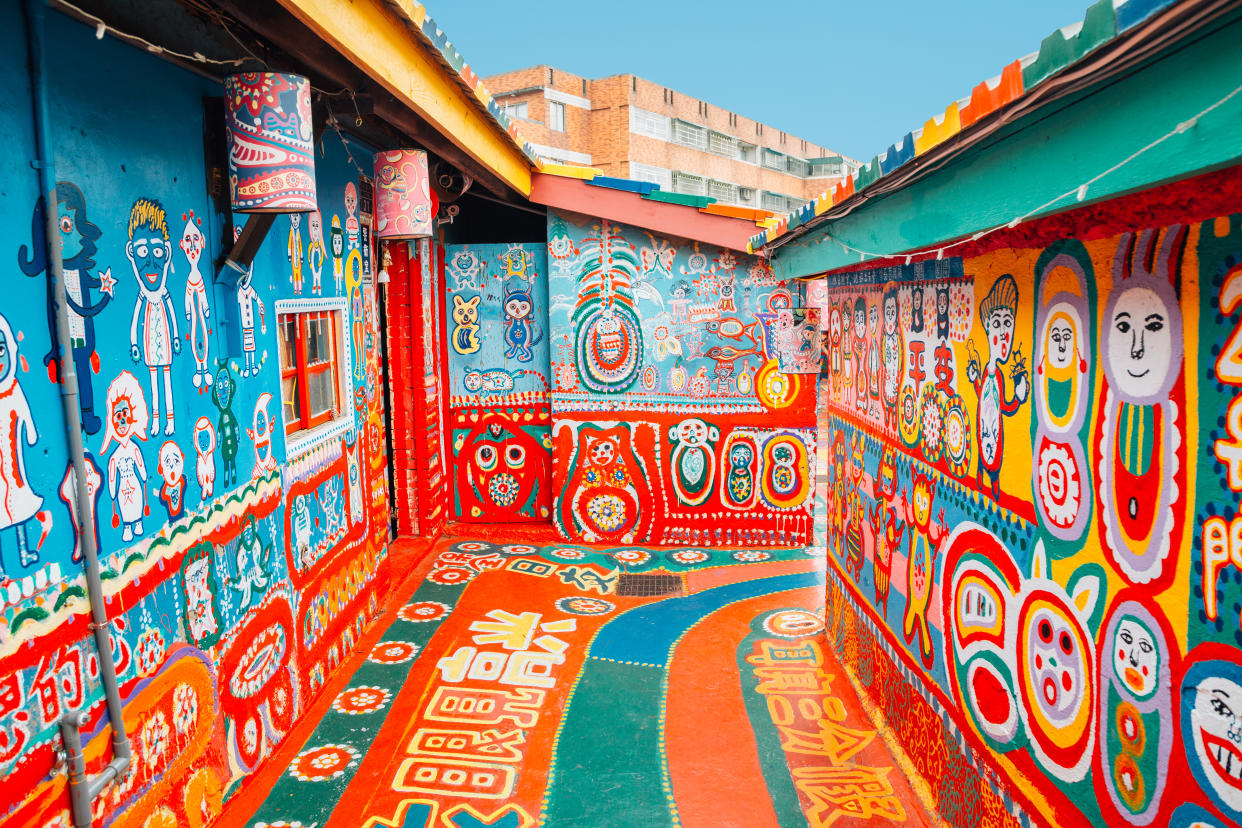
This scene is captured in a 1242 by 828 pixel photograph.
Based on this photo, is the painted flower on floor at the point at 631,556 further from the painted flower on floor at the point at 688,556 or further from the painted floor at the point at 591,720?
the painted floor at the point at 591,720

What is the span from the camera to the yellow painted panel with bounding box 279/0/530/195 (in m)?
2.79

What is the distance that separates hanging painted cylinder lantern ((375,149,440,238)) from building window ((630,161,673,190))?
2552 centimetres

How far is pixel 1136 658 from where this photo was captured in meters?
2.11

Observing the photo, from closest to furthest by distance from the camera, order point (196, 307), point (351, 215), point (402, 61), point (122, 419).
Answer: point (122, 419) → point (196, 307) → point (402, 61) → point (351, 215)

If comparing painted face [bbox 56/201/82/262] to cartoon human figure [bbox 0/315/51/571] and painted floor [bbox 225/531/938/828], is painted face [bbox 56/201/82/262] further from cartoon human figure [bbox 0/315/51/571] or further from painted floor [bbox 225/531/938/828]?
painted floor [bbox 225/531/938/828]

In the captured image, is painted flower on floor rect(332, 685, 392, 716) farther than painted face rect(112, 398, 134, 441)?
Yes

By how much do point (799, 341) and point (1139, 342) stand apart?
530cm

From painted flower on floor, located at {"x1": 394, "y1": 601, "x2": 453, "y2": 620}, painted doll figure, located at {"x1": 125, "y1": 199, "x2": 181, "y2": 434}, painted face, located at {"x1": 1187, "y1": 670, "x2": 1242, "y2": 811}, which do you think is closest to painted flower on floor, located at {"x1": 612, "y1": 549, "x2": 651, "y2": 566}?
painted flower on floor, located at {"x1": 394, "y1": 601, "x2": 453, "y2": 620}

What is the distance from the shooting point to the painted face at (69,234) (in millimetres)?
2572

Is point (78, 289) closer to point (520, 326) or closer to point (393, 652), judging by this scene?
point (393, 652)

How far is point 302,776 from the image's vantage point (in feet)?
12.9

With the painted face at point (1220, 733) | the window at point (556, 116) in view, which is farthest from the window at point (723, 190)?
the painted face at point (1220, 733)

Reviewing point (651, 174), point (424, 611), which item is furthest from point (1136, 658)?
point (651, 174)

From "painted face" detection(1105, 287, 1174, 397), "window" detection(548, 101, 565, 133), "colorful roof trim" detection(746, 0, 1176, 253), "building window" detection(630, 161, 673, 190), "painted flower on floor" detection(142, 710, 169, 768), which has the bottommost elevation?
"painted flower on floor" detection(142, 710, 169, 768)
